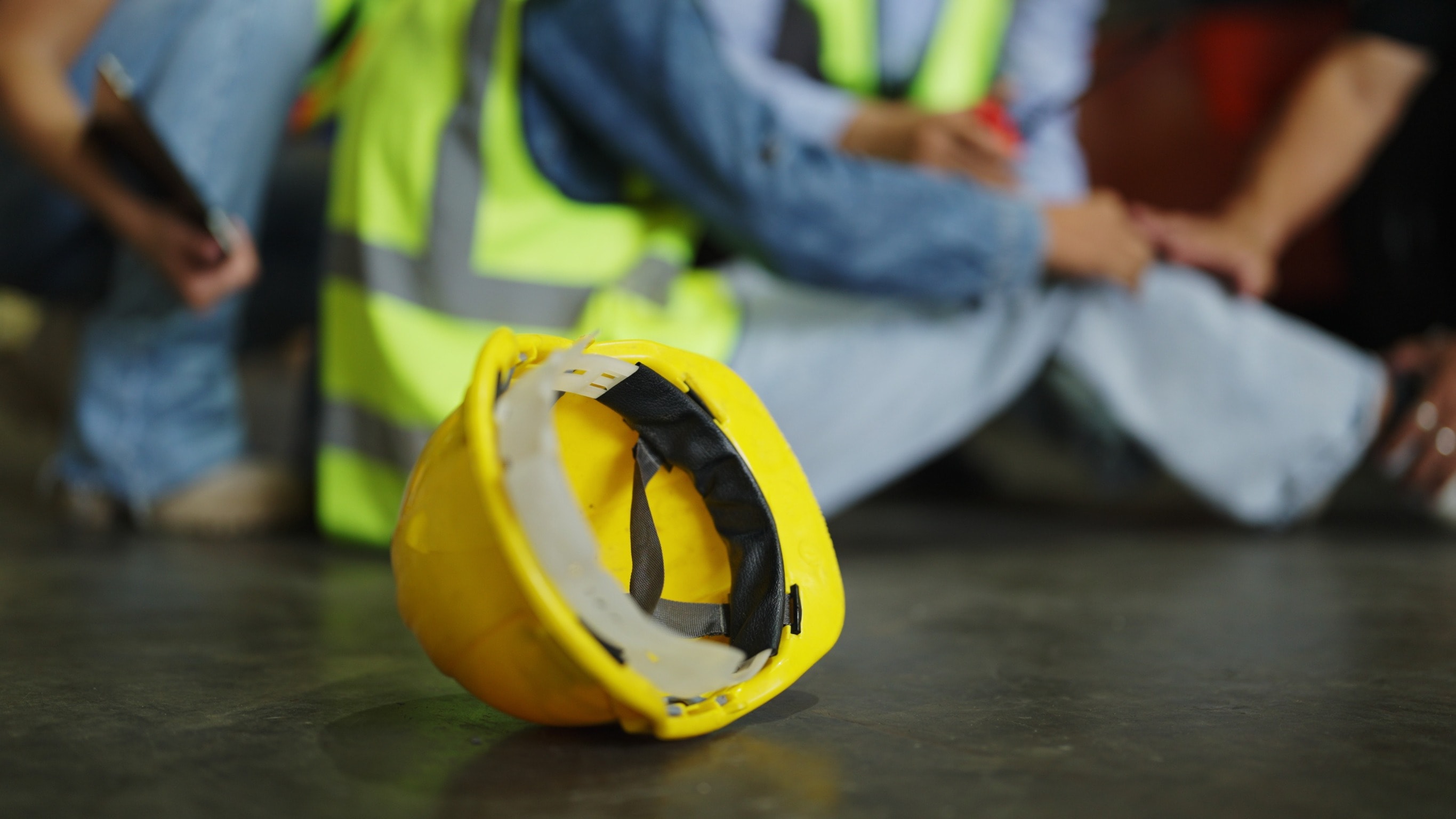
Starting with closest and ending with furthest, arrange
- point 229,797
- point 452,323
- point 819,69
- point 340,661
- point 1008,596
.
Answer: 1. point 229,797
2. point 340,661
3. point 1008,596
4. point 452,323
5. point 819,69

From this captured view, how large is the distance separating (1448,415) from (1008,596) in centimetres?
71

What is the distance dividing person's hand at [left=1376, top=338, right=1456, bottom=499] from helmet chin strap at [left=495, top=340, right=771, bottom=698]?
3.82 ft

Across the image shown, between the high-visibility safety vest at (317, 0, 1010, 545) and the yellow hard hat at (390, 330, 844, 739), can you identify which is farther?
the high-visibility safety vest at (317, 0, 1010, 545)

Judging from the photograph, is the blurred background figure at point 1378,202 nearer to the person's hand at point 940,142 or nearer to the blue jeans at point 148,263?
the person's hand at point 940,142

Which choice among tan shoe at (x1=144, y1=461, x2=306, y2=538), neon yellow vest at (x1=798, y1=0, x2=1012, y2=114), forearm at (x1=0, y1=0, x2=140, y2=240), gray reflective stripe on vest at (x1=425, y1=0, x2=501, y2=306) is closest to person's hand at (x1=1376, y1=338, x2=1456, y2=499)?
neon yellow vest at (x1=798, y1=0, x2=1012, y2=114)

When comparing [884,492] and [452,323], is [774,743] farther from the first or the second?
[884,492]

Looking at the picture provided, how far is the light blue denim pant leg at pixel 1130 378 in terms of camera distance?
53.4 inches

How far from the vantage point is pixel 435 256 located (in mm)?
1178

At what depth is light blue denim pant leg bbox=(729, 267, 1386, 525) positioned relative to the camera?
4.45 feet

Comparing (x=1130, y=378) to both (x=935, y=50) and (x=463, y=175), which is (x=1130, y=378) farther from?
(x=463, y=175)

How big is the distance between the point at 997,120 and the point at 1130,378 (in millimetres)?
396

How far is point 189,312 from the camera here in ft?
4.56

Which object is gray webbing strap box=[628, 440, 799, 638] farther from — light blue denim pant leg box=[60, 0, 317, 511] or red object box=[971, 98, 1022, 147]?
red object box=[971, 98, 1022, 147]

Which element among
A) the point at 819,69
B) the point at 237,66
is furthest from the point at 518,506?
the point at 819,69
